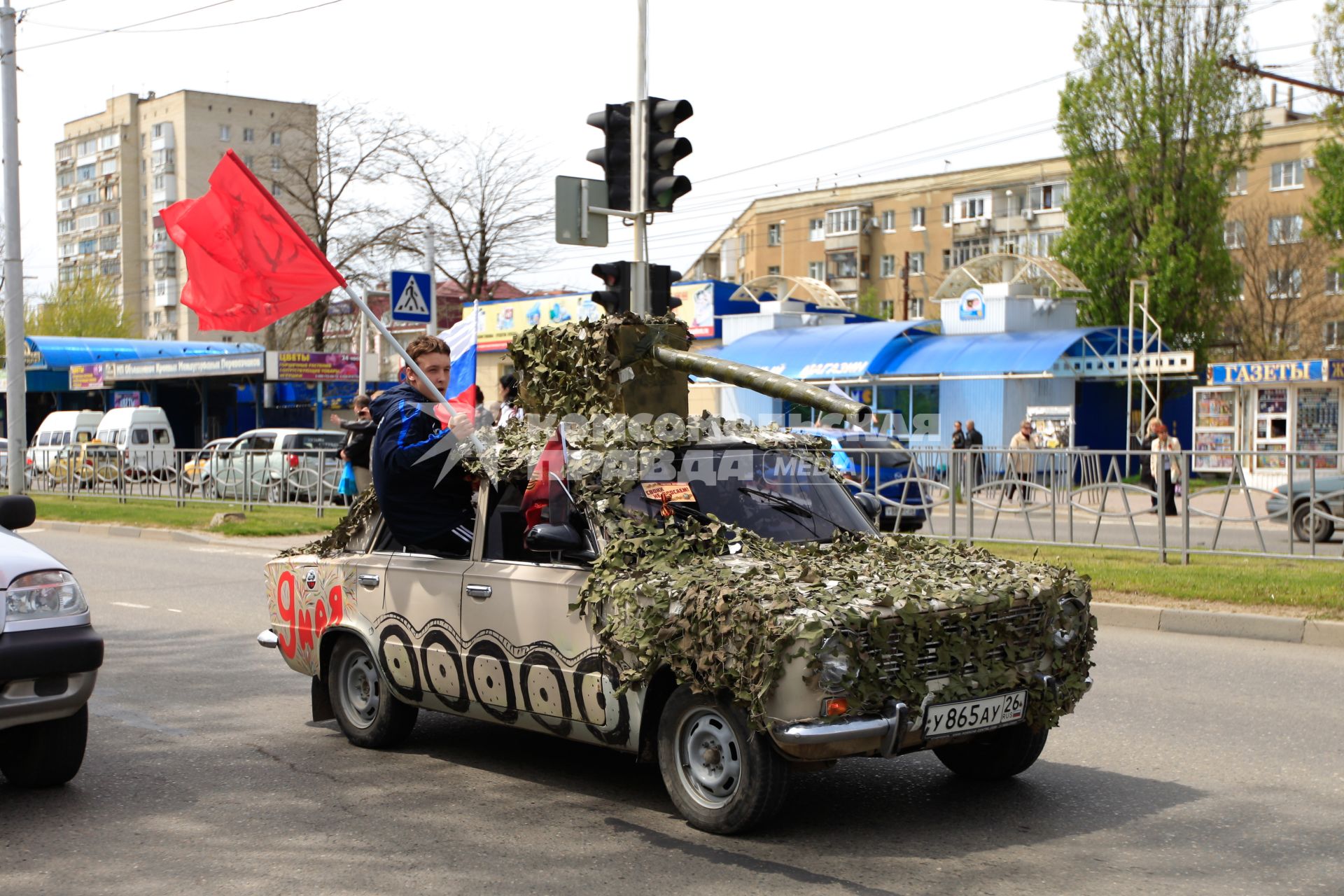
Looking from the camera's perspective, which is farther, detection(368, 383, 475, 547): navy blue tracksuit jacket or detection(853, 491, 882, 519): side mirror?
detection(853, 491, 882, 519): side mirror

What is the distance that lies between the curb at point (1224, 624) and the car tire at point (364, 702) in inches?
268

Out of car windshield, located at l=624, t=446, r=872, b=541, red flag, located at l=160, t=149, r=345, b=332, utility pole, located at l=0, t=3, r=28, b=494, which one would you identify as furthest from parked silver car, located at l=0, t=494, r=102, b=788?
utility pole, located at l=0, t=3, r=28, b=494

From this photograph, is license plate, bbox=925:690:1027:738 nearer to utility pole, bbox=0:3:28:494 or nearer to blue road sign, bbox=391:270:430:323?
blue road sign, bbox=391:270:430:323

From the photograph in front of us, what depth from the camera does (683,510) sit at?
5.95 m

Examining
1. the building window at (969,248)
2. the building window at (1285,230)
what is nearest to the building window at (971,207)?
the building window at (969,248)

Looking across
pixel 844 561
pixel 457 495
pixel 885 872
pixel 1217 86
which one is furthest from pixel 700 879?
pixel 1217 86

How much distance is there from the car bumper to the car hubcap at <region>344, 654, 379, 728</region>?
1492mm

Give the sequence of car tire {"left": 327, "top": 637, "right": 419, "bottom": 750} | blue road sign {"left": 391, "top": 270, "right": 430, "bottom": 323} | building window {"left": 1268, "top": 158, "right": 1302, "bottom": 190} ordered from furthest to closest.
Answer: building window {"left": 1268, "top": 158, "right": 1302, "bottom": 190} < blue road sign {"left": 391, "top": 270, "right": 430, "bottom": 323} < car tire {"left": 327, "top": 637, "right": 419, "bottom": 750}

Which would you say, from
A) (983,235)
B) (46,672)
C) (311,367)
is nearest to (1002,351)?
(311,367)

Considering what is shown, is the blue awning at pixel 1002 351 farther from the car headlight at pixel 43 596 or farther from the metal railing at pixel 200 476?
the car headlight at pixel 43 596

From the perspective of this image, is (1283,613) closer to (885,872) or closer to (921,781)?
(921,781)

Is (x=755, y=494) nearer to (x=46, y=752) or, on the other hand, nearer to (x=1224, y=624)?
(x=46, y=752)

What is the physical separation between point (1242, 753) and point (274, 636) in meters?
5.25

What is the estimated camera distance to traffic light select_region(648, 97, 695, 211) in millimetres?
11570
